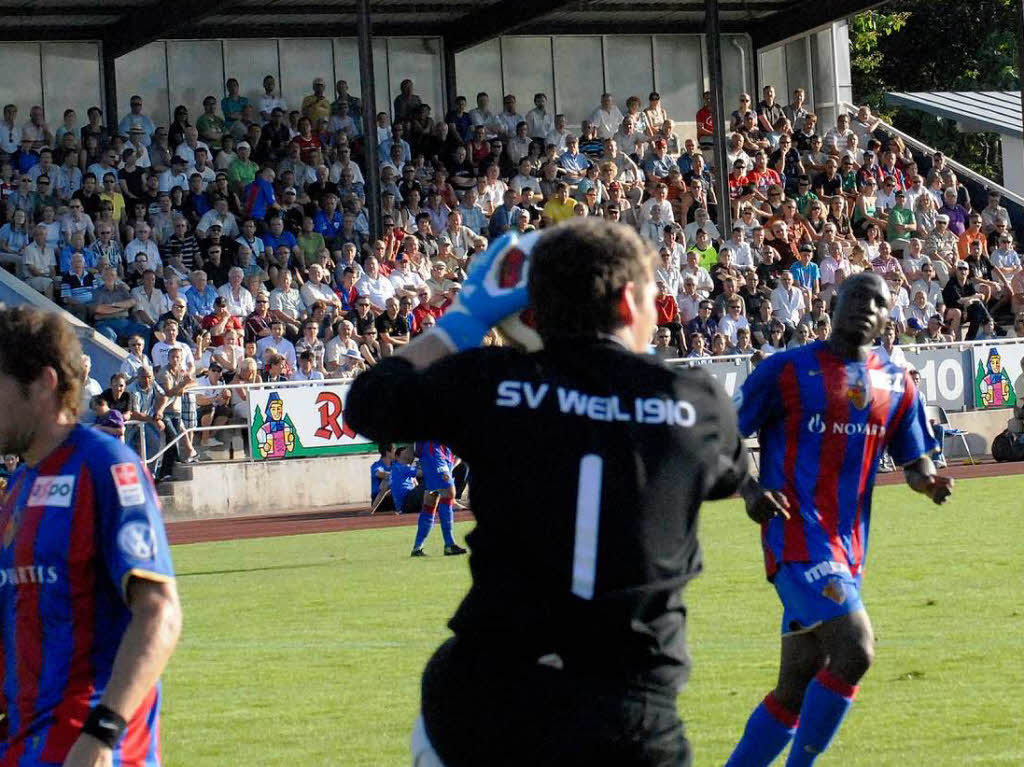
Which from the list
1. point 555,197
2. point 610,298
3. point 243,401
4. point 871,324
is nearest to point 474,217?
point 555,197

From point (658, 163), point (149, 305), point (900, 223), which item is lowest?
point (149, 305)

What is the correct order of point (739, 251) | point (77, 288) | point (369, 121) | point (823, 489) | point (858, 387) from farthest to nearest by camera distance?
point (739, 251) < point (369, 121) < point (77, 288) < point (858, 387) < point (823, 489)

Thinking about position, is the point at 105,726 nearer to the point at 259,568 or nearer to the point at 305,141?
the point at 259,568

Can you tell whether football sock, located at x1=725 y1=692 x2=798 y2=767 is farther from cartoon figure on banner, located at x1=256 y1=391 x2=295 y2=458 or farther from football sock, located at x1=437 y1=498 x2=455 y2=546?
cartoon figure on banner, located at x1=256 y1=391 x2=295 y2=458

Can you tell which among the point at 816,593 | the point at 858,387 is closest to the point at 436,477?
the point at 858,387

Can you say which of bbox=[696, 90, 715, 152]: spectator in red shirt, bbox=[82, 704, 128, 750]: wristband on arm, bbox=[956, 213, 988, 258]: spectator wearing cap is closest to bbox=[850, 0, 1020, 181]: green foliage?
bbox=[696, 90, 715, 152]: spectator in red shirt

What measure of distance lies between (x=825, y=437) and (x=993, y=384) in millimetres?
23094

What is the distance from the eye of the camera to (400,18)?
35.0m

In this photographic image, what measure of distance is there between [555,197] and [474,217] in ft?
4.57

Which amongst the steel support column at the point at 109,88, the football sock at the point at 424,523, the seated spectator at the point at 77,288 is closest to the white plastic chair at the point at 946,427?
the football sock at the point at 424,523

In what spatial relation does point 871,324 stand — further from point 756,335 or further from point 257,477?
point 756,335

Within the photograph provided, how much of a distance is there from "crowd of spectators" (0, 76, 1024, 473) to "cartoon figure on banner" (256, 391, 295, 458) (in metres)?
0.40

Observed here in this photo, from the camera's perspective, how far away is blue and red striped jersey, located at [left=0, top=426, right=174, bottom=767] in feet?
12.9

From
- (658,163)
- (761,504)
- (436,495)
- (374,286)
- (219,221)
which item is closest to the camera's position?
(761,504)
